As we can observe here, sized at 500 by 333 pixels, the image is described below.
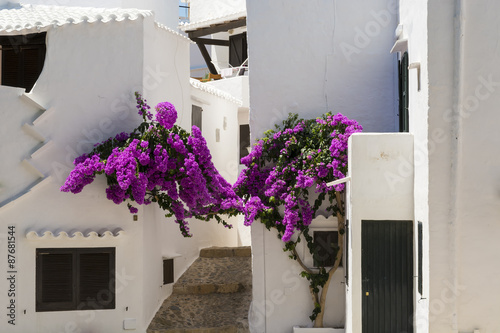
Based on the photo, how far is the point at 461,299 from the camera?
10180 millimetres

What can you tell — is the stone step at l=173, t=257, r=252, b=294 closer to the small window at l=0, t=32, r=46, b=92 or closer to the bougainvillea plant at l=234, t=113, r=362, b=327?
the bougainvillea plant at l=234, t=113, r=362, b=327

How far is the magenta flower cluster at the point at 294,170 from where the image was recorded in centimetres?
1313

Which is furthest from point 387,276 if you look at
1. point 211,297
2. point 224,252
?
point 224,252

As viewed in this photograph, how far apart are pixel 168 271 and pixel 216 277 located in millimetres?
1274

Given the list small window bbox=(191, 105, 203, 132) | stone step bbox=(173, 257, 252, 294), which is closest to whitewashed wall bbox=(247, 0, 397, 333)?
stone step bbox=(173, 257, 252, 294)

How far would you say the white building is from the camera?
13.6m

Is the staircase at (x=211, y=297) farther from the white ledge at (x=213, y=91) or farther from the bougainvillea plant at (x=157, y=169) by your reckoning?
the white ledge at (x=213, y=91)

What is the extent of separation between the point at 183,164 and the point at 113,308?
3.30 metres

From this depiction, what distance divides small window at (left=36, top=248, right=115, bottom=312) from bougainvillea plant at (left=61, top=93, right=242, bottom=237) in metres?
1.35

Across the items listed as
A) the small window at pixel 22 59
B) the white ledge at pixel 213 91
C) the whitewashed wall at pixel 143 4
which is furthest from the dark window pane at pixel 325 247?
the whitewashed wall at pixel 143 4

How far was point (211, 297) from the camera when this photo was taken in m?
15.9

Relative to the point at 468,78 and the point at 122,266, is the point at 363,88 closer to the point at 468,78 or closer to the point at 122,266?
the point at 468,78

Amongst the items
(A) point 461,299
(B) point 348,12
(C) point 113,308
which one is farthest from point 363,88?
(C) point 113,308

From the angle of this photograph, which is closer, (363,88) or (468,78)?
(468,78)
